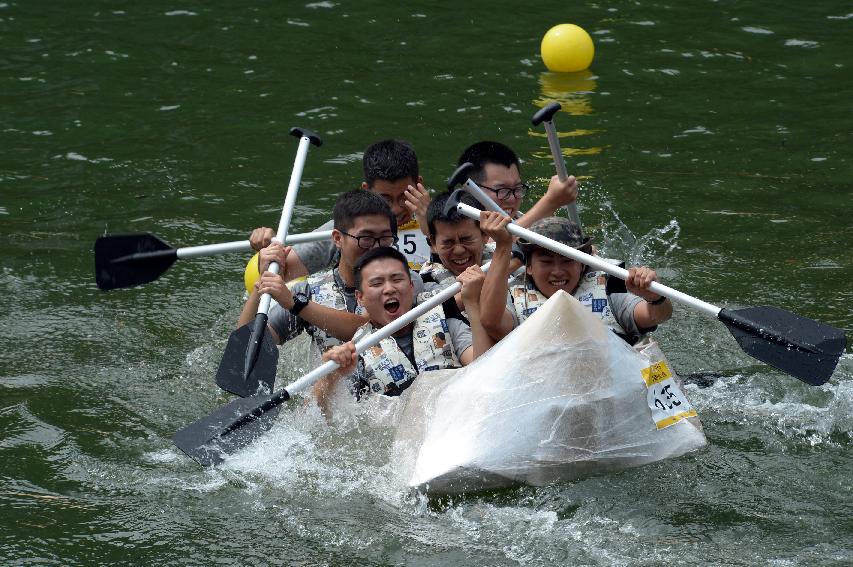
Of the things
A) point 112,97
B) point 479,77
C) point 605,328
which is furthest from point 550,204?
point 112,97

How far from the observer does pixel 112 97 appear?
1035 cm

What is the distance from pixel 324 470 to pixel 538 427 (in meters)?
1.00

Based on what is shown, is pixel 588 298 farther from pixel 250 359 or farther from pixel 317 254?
pixel 317 254

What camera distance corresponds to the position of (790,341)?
500 cm

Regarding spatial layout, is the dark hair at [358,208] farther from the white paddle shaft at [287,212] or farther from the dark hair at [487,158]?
the dark hair at [487,158]

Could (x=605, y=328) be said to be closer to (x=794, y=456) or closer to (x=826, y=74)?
(x=794, y=456)

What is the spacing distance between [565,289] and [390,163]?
117cm

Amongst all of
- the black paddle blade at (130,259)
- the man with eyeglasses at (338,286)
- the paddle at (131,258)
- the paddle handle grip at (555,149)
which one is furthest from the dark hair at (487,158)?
the black paddle blade at (130,259)

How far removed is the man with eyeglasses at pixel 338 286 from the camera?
5.64m

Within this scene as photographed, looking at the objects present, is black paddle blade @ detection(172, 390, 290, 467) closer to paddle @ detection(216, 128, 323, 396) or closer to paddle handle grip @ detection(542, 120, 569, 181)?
paddle @ detection(216, 128, 323, 396)

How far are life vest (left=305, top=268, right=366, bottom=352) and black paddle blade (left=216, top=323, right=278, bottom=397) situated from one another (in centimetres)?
34

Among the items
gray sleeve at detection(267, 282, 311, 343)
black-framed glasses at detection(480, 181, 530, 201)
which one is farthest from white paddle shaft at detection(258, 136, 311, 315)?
black-framed glasses at detection(480, 181, 530, 201)

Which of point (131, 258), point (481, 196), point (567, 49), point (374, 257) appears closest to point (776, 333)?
point (481, 196)

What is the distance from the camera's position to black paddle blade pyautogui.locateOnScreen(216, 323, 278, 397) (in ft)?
17.8
